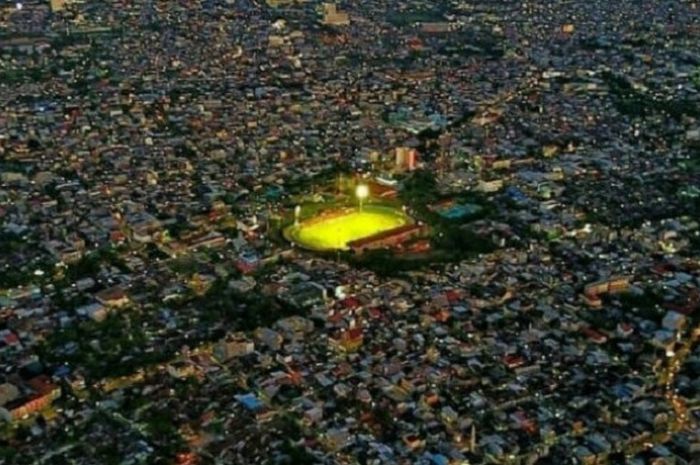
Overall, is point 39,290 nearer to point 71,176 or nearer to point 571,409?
point 71,176

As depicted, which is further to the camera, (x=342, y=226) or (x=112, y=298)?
(x=342, y=226)

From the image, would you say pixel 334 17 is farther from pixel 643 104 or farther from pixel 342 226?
pixel 342 226

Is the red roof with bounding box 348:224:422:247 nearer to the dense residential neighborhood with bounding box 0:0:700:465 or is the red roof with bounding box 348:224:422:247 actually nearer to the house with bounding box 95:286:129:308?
the dense residential neighborhood with bounding box 0:0:700:465

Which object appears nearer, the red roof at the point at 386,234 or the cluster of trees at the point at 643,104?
the red roof at the point at 386,234

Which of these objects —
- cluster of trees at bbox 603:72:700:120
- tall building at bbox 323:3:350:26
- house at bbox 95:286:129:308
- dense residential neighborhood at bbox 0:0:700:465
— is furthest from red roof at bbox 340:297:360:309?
tall building at bbox 323:3:350:26

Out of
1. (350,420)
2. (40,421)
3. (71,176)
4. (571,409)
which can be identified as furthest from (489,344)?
(71,176)

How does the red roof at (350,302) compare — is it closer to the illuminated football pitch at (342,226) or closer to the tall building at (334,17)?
the illuminated football pitch at (342,226)

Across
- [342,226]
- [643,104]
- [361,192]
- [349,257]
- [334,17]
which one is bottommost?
[334,17]

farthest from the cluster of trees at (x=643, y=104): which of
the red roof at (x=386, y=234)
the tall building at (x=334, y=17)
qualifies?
the tall building at (x=334, y=17)

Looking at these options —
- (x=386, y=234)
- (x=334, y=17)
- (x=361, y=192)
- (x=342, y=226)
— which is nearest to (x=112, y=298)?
(x=342, y=226)
